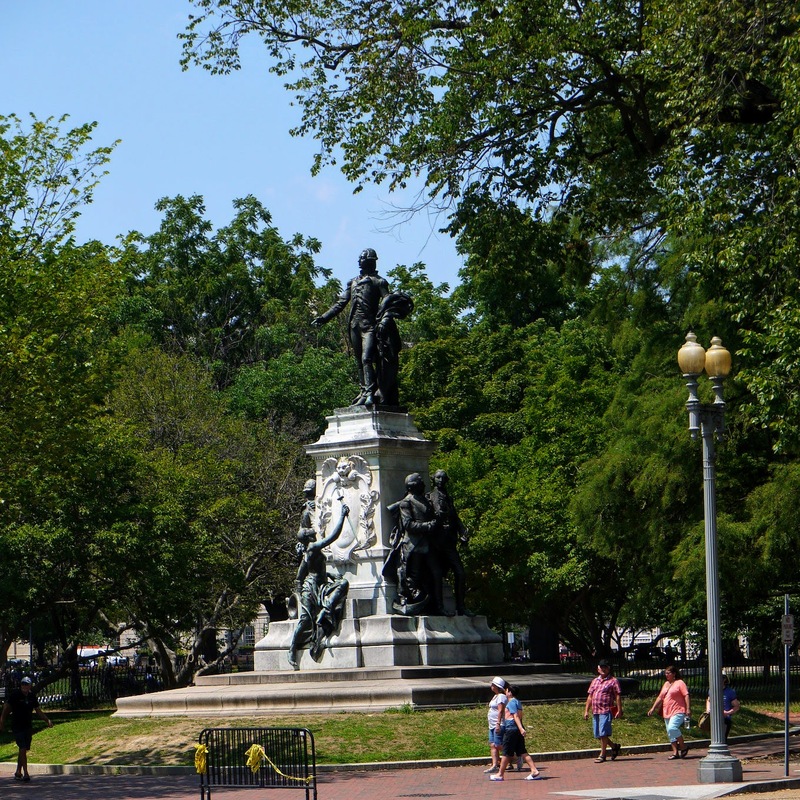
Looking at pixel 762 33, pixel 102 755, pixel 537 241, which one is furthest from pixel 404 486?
A: pixel 762 33

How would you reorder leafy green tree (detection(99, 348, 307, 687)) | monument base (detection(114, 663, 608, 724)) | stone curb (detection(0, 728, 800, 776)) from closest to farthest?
1. stone curb (detection(0, 728, 800, 776))
2. monument base (detection(114, 663, 608, 724))
3. leafy green tree (detection(99, 348, 307, 687))

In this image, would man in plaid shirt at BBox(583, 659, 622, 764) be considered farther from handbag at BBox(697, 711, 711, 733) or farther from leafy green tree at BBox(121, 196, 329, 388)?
leafy green tree at BBox(121, 196, 329, 388)

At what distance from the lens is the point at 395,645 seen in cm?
2262

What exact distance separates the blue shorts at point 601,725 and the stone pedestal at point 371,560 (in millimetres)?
4348

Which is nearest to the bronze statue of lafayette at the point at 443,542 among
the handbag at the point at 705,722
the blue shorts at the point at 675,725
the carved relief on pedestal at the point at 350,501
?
the carved relief on pedestal at the point at 350,501

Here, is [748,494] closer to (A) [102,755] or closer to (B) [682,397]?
(B) [682,397]

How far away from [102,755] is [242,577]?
57.5 feet

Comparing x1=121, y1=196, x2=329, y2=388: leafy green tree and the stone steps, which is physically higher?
x1=121, y1=196, x2=329, y2=388: leafy green tree

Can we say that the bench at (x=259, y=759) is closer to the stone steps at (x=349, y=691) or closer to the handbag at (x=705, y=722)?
the stone steps at (x=349, y=691)

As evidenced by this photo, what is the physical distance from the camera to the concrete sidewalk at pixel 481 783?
15805 mm

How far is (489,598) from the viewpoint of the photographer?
1594 inches

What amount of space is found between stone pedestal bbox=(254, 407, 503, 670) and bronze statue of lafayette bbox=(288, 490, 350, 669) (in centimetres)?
17

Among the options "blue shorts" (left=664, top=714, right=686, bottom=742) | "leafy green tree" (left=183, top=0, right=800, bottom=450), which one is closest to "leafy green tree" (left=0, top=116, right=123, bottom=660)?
"leafy green tree" (left=183, top=0, right=800, bottom=450)

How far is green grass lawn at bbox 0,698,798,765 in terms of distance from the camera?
19062mm
